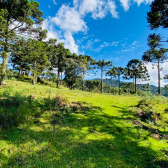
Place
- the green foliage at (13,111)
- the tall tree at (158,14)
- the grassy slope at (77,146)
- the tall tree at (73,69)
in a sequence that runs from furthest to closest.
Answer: the tall tree at (73,69)
the tall tree at (158,14)
the green foliage at (13,111)
the grassy slope at (77,146)

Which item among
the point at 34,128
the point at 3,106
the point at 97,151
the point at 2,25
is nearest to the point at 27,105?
the point at 3,106

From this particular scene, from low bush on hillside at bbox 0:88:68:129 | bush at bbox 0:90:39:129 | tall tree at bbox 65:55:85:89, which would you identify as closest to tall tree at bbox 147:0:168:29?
low bush on hillside at bbox 0:88:68:129

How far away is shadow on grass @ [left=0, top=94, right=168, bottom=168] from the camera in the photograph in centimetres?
295

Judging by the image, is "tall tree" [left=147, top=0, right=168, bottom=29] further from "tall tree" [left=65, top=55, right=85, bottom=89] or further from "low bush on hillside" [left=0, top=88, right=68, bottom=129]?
"tall tree" [left=65, top=55, right=85, bottom=89]

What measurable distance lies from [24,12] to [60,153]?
1488 cm

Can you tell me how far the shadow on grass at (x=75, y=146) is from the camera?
9.69ft

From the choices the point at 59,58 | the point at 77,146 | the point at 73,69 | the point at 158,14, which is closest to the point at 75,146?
the point at 77,146

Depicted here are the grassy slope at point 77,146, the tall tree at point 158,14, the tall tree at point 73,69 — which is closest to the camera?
the grassy slope at point 77,146

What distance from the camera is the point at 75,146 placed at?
11.9 feet

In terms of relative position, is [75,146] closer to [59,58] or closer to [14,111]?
[14,111]

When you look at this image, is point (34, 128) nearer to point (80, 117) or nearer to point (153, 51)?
point (80, 117)

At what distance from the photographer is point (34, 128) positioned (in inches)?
168

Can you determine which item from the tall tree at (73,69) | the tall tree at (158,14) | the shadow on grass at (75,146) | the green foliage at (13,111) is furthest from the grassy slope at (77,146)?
the tall tree at (73,69)

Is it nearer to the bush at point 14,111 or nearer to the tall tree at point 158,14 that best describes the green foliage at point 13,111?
the bush at point 14,111
